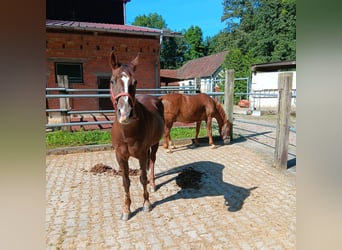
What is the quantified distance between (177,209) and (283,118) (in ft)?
8.15

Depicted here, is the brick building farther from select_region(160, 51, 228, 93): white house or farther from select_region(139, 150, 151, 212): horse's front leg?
select_region(160, 51, 228, 93): white house

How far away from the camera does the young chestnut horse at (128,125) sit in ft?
7.07

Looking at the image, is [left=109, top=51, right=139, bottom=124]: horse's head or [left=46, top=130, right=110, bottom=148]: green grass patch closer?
[left=109, top=51, right=139, bottom=124]: horse's head

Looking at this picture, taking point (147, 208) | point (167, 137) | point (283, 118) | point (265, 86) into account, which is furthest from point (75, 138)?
point (265, 86)

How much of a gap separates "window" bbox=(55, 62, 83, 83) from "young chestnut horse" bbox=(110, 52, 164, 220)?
285 inches

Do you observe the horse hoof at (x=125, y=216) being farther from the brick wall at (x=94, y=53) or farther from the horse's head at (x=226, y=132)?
the brick wall at (x=94, y=53)

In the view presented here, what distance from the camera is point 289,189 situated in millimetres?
3699

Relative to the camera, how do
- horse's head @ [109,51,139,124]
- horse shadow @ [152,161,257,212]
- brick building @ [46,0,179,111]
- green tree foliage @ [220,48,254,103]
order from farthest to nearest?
green tree foliage @ [220,48,254,103], brick building @ [46,0,179,111], horse shadow @ [152,161,257,212], horse's head @ [109,51,139,124]

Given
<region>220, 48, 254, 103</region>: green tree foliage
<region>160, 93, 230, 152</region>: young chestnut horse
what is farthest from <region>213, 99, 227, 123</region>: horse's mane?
<region>220, 48, 254, 103</region>: green tree foliage

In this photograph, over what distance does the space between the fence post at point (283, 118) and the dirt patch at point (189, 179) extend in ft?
4.76

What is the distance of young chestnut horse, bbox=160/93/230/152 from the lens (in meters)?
5.89

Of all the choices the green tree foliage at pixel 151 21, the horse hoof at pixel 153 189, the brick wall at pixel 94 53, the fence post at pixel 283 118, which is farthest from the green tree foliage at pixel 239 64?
the green tree foliage at pixel 151 21
